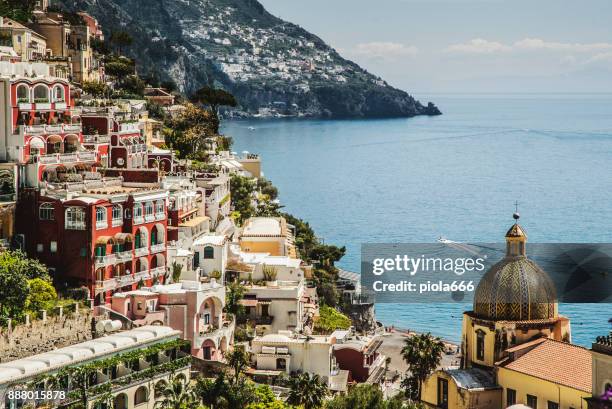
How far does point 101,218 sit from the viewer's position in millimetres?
42656

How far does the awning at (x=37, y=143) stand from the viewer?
46481 mm

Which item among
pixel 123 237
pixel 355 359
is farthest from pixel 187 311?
pixel 355 359

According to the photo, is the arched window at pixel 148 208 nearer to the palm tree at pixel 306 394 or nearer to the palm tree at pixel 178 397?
the palm tree at pixel 306 394

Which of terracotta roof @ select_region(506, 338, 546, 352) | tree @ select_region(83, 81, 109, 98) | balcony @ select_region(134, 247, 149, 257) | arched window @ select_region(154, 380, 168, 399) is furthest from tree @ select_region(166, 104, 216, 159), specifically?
terracotta roof @ select_region(506, 338, 546, 352)

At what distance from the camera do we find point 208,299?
4388 centimetres

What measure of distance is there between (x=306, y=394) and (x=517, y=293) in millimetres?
7289

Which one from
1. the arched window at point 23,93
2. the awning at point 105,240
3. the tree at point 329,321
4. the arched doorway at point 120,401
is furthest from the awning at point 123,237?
the tree at point 329,321

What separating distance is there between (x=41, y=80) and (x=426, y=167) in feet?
392

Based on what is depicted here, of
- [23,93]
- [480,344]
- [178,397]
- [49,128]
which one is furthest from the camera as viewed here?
[49,128]

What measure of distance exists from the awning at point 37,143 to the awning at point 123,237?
19.3 feet

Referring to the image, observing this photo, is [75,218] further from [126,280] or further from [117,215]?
[126,280]

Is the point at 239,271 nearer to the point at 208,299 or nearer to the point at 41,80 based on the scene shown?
the point at 208,299

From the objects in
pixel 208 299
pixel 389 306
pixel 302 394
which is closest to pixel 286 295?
pixel 208 299

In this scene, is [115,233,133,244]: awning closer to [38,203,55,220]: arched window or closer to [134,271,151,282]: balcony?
[134,271,151,282]: balcony
